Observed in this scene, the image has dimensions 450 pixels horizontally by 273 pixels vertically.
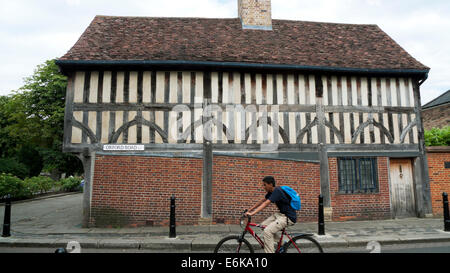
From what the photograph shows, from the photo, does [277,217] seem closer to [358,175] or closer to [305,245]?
[305,245]

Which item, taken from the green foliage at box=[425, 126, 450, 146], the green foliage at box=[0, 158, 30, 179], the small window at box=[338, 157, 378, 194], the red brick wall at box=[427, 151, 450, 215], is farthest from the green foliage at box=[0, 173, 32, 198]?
the green foliage at box=[425, 126, 450, 146]

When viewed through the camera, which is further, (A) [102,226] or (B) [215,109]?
(B) [215,109]

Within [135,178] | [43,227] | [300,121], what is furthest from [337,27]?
[43,227]

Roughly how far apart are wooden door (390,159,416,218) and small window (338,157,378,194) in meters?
0.74

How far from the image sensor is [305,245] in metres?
4.10

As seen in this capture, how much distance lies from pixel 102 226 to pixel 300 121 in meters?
6.84

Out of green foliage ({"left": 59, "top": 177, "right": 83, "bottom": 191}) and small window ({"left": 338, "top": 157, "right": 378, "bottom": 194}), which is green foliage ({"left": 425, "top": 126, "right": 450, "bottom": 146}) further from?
green foliage ({"left": 59, "top": 177, "right": 83, "bottom": 191})

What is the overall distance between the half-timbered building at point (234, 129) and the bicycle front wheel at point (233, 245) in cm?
387

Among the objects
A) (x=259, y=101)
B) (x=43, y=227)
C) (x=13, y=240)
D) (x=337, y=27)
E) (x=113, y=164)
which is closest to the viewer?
(x=13, y=240)

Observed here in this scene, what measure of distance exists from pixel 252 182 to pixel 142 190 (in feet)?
10.9

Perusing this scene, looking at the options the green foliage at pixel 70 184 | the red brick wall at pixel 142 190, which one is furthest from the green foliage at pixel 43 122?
the red brick wall at pixel 142 190

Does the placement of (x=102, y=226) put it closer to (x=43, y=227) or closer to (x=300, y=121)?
(x=43, y=227)

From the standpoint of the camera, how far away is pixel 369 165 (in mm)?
8891

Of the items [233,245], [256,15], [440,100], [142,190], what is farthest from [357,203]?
[440,100]
